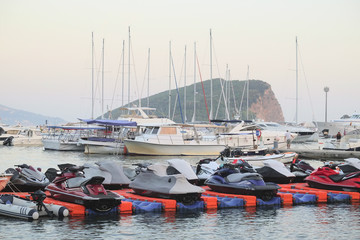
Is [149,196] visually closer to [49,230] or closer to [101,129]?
[49,230]

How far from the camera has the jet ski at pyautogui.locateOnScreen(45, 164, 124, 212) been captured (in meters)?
18.9

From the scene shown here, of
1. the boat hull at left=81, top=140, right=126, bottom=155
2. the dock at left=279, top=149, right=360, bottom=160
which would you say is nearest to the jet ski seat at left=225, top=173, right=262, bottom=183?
the dock at left=279, top=149, right=360, bottom=160

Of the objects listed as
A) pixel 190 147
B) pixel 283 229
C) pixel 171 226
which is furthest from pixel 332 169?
pixel 190 147

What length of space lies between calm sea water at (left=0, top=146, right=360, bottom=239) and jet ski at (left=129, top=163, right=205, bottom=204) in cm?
79

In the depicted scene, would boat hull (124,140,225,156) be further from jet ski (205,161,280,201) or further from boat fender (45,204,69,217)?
boat fender (45,204,69,217)

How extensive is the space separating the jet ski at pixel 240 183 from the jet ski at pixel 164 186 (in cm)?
179

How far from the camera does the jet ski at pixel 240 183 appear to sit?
2205 centimetres

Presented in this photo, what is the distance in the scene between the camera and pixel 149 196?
843 inches

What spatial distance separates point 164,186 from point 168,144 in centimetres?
3139

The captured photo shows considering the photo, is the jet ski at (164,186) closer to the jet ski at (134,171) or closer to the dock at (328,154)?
the jet ski at (134,171)

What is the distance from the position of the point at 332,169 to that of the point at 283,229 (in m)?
7.59

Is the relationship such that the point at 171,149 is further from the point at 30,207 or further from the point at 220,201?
the point at 30,207

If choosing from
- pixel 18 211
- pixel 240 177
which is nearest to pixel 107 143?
pixel 240 177

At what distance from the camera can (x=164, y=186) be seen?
21016mm
